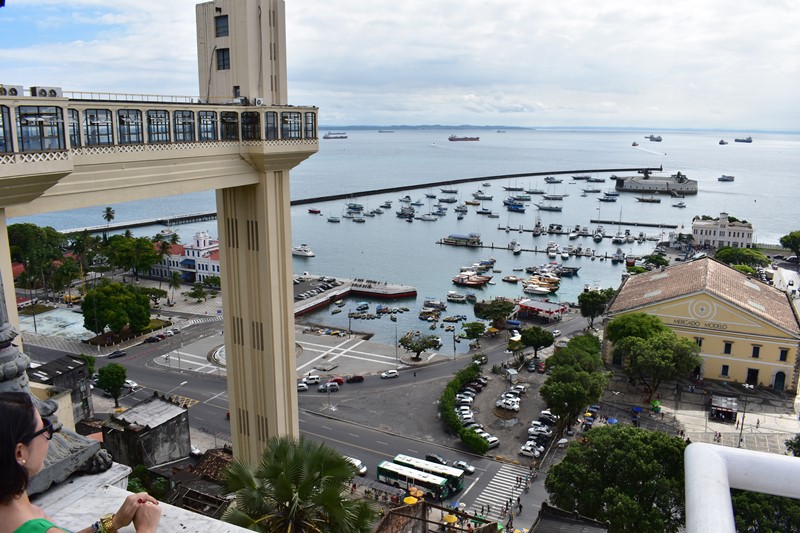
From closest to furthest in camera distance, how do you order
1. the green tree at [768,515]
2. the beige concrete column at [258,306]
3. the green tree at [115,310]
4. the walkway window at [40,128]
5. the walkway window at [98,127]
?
the walkway window at [40,128] < the walkway window at [98,127] < the green tree at [768,515] < the beige concrete column at [258,306] < the green tree at [115,310]

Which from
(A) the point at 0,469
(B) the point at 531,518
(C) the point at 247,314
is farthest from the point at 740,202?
(A) the point at 0,469

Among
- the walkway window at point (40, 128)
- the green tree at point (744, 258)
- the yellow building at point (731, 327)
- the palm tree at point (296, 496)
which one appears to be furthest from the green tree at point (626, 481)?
the green tree at point (744, 258)

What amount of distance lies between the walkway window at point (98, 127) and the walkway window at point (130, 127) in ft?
0.69

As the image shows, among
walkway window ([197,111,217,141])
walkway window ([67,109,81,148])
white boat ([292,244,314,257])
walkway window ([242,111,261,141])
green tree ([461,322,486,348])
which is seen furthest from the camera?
white boat ([292,244,314,257])

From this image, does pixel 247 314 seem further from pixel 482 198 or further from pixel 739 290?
pixel 482 198

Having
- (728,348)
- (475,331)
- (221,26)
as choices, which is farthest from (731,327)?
(221,26)

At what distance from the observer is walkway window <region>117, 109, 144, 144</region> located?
1306cm

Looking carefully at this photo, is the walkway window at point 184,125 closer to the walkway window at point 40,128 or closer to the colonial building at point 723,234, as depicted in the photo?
the walkway window at point 40,128

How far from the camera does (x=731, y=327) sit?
1506 inches

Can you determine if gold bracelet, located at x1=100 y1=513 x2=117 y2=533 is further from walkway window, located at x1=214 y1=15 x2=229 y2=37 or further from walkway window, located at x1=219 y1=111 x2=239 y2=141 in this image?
walkway window, located at x1=214 y1=15 x2=229 y2=37

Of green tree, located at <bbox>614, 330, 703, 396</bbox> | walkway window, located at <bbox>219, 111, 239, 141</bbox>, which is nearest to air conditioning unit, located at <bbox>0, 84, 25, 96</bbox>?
walkway window, located at <bbox>219, 111, 239, 141</bbox>

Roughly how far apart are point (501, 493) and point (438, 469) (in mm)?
2939

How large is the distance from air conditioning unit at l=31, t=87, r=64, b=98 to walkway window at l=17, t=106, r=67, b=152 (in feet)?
1.68

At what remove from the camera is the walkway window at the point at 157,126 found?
1377 cm
